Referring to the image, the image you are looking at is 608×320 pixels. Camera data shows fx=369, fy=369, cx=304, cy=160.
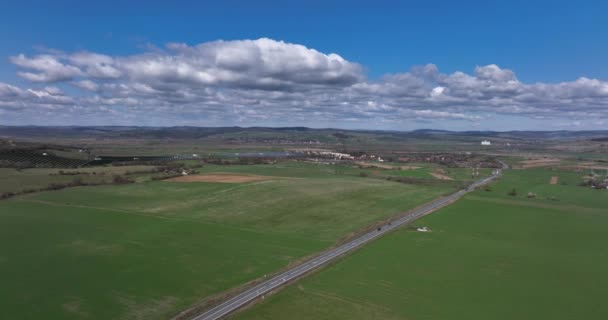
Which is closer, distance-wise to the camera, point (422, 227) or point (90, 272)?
point (90, 272)

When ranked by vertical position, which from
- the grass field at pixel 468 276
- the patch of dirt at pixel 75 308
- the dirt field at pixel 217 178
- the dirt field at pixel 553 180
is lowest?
the grass field at pixel 468 276

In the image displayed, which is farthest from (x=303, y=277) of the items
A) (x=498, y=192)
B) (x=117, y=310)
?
(x=498, y=192)

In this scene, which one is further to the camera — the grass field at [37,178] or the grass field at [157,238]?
the grass field at [37,178]

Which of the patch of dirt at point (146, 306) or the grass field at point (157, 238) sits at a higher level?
the grass field at point (157, 238)

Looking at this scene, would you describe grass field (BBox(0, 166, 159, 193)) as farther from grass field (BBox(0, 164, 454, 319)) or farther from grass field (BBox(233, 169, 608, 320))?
grass field (BBox(233, 169, 608, 320))

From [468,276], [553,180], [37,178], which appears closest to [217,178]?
[37,178]

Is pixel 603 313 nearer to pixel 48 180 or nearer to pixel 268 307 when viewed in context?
pixel 268 307

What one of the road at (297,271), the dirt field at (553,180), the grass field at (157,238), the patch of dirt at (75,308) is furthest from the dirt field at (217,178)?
the dirt field at (553,180)

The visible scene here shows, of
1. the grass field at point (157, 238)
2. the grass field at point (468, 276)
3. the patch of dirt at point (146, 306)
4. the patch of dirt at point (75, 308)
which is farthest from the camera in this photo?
the grass field at point (157, 238)

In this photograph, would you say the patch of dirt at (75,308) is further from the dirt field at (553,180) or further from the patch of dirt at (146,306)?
the dirt field at (553,180)
